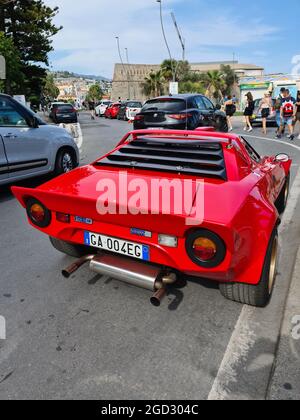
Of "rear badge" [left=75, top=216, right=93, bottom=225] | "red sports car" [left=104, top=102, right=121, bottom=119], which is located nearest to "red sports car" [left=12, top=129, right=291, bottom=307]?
"rear badge" [left=75, top=216, right=93, bottom=225]

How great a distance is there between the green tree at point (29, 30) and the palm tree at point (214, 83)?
3533 cm

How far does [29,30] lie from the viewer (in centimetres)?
2898

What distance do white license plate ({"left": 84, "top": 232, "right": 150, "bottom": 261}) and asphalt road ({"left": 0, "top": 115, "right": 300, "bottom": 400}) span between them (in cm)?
48

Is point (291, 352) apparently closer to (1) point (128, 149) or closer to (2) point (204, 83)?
(1) point (128, 149)

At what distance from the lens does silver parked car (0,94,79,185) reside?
18.4 feet

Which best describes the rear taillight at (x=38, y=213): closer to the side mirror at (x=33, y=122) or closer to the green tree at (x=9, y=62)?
the side mirror at (x=33, y=122)

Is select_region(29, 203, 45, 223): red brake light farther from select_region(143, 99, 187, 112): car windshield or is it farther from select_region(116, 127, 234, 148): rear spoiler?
select_region(143, 99, 187, 112): car windshield

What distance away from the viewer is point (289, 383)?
6.52ft

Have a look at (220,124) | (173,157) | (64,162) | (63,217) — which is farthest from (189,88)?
(63,217)

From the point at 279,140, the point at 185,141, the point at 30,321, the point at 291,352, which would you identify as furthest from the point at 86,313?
the point at 279,140

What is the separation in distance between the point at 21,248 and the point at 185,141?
215 cm

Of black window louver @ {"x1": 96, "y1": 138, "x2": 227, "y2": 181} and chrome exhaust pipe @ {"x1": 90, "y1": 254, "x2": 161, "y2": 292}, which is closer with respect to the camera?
chrome exhaust pipe @ {"x1": 90, "y1": 254, "x2": 161, "y2": 292}

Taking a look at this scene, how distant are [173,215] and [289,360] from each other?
45.1 inches
